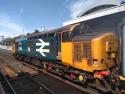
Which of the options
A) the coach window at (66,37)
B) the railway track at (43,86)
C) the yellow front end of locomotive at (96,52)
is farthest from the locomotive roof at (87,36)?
the railway track at (43,86)

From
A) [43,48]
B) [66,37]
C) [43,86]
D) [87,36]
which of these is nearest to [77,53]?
[87,36]

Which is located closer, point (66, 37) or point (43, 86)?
point (43, 86)

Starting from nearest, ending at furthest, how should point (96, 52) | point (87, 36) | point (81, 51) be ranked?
point (96, 52), point (87, 36), point (81, 51)

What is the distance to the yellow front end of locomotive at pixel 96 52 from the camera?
409 inches

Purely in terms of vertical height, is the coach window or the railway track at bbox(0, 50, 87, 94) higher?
the coach window

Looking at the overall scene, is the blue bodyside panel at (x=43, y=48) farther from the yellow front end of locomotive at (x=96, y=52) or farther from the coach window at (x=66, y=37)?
the yellow front end of locomotive at (x=96, y=52)

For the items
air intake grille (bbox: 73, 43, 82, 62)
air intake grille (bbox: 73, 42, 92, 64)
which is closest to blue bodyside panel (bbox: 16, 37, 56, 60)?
air intake grille (bbox: 73, 43, 82, 62)

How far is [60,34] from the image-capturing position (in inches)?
574

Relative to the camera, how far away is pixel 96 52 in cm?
1048

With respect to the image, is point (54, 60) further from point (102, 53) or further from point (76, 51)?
point (102, 53)

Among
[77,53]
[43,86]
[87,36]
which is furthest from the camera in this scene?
[43,86]

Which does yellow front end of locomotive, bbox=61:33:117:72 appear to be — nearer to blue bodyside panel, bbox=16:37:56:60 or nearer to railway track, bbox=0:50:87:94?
railway track, bbox=0:50:87:94

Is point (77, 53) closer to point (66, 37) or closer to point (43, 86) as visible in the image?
point (66, 37)

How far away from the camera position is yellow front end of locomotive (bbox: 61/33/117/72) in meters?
10.4
